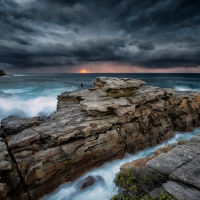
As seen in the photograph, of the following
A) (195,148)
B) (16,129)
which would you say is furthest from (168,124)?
(16,129)

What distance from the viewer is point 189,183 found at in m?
3.48

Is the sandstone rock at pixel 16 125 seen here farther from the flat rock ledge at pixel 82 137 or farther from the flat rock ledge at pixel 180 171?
the flat rock ledge at pixel 180 171

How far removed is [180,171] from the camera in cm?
386

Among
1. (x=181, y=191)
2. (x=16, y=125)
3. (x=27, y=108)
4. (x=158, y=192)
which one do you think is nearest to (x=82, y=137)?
(x=158, y=192)

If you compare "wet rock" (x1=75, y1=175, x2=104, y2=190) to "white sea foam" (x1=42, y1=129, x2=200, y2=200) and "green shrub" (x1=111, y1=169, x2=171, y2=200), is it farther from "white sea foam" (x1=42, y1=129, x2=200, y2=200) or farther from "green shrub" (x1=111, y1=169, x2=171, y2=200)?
"green shrub" (x1=111, y1=169, x2=171, y2=200)

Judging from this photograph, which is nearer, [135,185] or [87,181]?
[135,185]

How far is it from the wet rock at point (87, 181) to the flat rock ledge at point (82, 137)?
1.40ft

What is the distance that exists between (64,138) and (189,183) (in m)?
5.32

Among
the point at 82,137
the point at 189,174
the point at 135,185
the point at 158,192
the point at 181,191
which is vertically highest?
the point at 189,174

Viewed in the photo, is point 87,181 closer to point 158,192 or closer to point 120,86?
point 158,192

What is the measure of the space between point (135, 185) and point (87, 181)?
3.62m

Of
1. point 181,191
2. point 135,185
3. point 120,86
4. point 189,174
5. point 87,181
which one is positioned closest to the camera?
point 181,191

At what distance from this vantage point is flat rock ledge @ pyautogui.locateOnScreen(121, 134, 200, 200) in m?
3.34

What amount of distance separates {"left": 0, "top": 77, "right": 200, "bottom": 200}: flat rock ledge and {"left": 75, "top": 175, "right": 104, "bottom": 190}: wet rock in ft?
1.40
